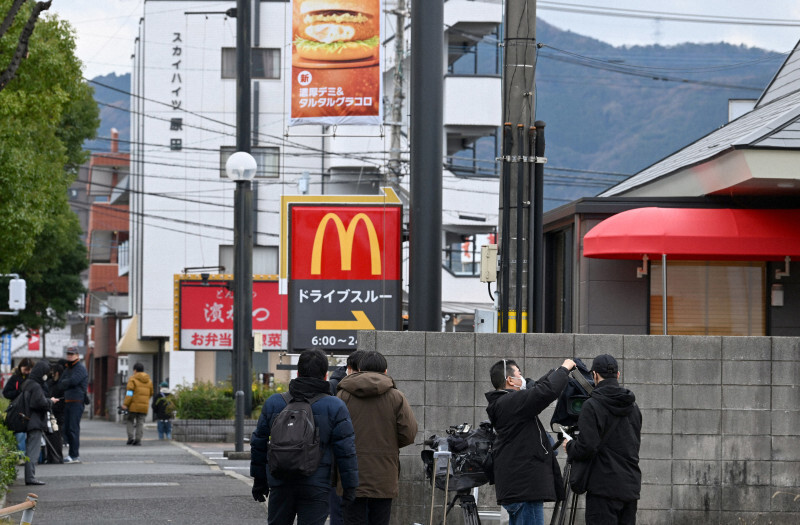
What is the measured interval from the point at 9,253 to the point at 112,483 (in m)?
8.55

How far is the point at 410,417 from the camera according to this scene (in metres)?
8.38

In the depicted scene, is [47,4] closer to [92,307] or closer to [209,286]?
[209,286]

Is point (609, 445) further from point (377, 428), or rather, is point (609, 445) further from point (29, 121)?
point (29, 121)

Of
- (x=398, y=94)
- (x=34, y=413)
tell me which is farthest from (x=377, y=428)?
(x=398, y=94)

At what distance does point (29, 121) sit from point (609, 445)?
619 inches

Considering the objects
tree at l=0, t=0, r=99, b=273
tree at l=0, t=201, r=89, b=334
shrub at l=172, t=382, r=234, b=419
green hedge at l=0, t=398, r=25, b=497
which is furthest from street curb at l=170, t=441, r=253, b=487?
tree at l=0, t=201, r=89, b=334

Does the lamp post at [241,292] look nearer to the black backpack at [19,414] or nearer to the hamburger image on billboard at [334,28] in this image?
the hamburger image on billboard at [334,28]

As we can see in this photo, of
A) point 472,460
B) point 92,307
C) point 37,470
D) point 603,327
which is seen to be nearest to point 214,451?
point 37,470

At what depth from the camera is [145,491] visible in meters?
13.7

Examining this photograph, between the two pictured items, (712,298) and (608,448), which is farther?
(712,298)

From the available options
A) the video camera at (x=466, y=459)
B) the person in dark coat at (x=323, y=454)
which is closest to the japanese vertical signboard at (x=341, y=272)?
the video camera at (x=466, y=459)

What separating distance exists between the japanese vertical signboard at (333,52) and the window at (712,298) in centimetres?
485

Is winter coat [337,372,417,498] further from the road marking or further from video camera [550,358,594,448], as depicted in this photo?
the road marking

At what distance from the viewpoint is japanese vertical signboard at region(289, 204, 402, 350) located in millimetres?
12492
